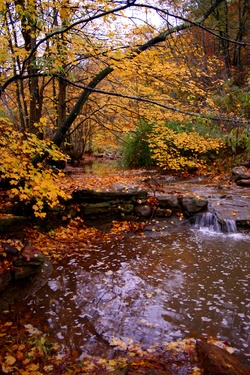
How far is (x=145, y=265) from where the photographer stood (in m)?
5.54

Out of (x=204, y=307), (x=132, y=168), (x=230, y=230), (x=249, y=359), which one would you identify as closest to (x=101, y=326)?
(x=204, y=307)

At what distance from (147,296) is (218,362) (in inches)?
71.6

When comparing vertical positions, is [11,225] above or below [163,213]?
above

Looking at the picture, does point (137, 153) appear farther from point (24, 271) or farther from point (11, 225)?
point (24, 271)

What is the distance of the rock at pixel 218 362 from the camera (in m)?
2.63

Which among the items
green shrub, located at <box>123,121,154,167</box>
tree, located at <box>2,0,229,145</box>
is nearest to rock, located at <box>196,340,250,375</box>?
tree, located at <box>2,0,229,145</box>

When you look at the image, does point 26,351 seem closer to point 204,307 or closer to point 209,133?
point 204,307

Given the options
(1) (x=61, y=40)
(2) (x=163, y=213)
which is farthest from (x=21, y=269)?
(2) (x=163, y=213)

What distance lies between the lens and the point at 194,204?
8078mm

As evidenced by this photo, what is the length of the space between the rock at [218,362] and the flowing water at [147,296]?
451 mm

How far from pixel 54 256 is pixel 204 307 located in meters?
3.23

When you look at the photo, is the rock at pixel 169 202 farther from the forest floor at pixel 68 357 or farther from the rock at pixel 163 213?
the forest floor at pixel 68 357

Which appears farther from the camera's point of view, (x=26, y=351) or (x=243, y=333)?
(x=243, y=333)

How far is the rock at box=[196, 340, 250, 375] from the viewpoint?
2631mm
